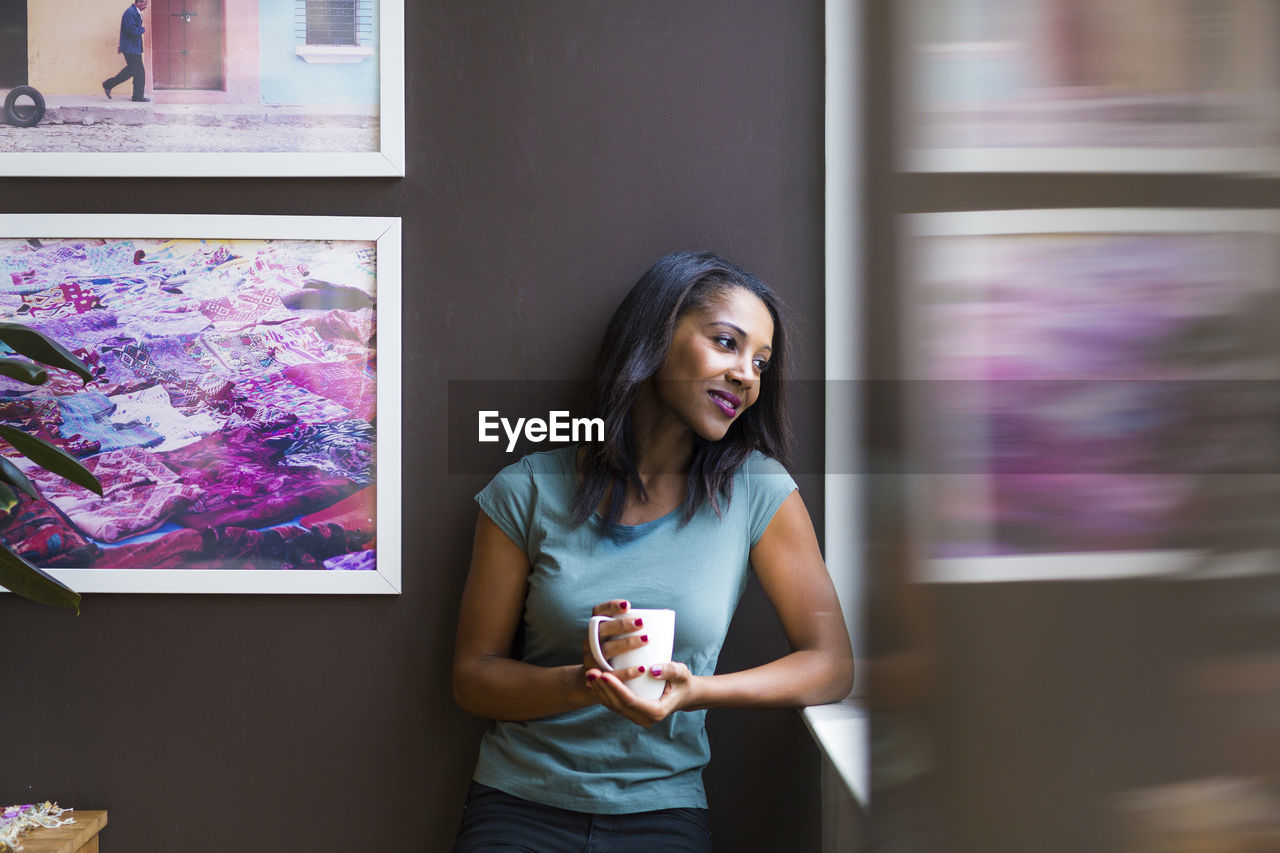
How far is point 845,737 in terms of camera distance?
1.17 m

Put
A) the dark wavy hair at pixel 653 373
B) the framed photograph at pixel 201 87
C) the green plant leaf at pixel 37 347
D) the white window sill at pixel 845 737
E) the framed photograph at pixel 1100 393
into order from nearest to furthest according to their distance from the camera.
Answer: the framed photograph at pixel 1100 393
the white window sill at pixel 845 737
the green plant leaf at pixel 37 347
the dark wavy hair at pixel 653 373
the framed photograph at pixel 201 87

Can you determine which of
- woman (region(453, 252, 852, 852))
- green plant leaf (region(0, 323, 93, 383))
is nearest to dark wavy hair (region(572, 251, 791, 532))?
woman (region(453, 252, 852, 852))

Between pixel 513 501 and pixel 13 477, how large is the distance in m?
0.66

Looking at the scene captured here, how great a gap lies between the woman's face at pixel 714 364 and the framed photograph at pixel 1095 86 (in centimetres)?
66

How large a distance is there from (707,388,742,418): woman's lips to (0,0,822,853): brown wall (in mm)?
277

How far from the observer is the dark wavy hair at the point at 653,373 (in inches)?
48.6

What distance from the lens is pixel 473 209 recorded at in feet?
4.60

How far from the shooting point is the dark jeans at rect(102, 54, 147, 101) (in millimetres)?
1391

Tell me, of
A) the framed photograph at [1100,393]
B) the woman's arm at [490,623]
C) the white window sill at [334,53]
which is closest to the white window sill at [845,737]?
the woman's arm at [490,623]

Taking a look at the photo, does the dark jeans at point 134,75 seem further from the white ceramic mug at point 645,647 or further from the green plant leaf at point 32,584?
the white ceramic mug at point 645,647

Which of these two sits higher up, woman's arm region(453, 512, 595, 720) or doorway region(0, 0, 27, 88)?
doorway region(0, 0, 27, 88)

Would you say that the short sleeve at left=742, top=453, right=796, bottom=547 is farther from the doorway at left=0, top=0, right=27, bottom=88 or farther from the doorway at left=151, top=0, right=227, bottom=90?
the doorway at left=0, top=0, right=27, bottom=88

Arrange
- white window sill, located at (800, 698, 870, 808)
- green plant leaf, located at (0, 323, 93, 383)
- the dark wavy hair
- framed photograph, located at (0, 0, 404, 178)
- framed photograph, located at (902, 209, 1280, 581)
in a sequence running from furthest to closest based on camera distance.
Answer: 1. framed photograph, located at (0, 0, 404, 178)
2. the dark wavy hair
3. green plant leaf, located at (0, 323, 93, 383)
4. white window sill, located at (800, 698, 870, 808)
5. framed photograph, located at (902, 209, 1280, 581)

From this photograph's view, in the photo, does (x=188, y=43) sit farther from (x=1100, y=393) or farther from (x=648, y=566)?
(x=1100, y=393)
